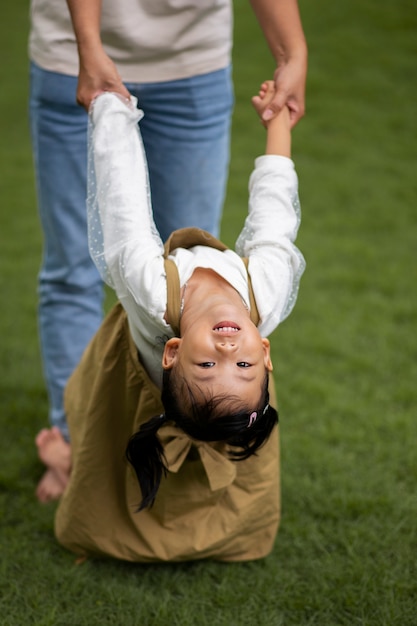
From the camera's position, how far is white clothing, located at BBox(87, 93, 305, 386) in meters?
1.61

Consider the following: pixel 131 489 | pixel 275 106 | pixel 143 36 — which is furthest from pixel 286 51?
pixel 131 489

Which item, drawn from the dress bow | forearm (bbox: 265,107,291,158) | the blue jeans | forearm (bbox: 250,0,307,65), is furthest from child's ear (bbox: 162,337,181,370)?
forearm (bbox: 250,0,307,65)

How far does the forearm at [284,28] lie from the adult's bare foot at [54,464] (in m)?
1.15

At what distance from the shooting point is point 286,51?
185 cm

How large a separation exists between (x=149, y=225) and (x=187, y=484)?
604mm

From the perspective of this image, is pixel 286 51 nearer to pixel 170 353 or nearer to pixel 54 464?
pixel 170 353

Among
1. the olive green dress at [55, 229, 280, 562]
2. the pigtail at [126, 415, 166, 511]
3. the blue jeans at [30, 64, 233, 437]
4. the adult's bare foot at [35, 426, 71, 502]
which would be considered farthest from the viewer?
the adult's bare foot at [35, 426, 71, 502]

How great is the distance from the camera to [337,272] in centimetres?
340

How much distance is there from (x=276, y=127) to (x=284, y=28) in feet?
0.81

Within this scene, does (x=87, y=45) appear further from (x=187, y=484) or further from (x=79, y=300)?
(x=187, y=484)

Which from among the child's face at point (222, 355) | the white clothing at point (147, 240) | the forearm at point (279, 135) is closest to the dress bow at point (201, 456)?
the white clothing at point (147, 240)

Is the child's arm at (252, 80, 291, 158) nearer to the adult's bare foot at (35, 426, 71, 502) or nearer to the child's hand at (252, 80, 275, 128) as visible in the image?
the child's hand at (252, 80, 275, 128)

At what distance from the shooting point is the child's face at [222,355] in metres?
1.51

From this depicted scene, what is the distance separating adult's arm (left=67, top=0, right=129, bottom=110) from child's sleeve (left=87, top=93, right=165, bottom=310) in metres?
0.03
